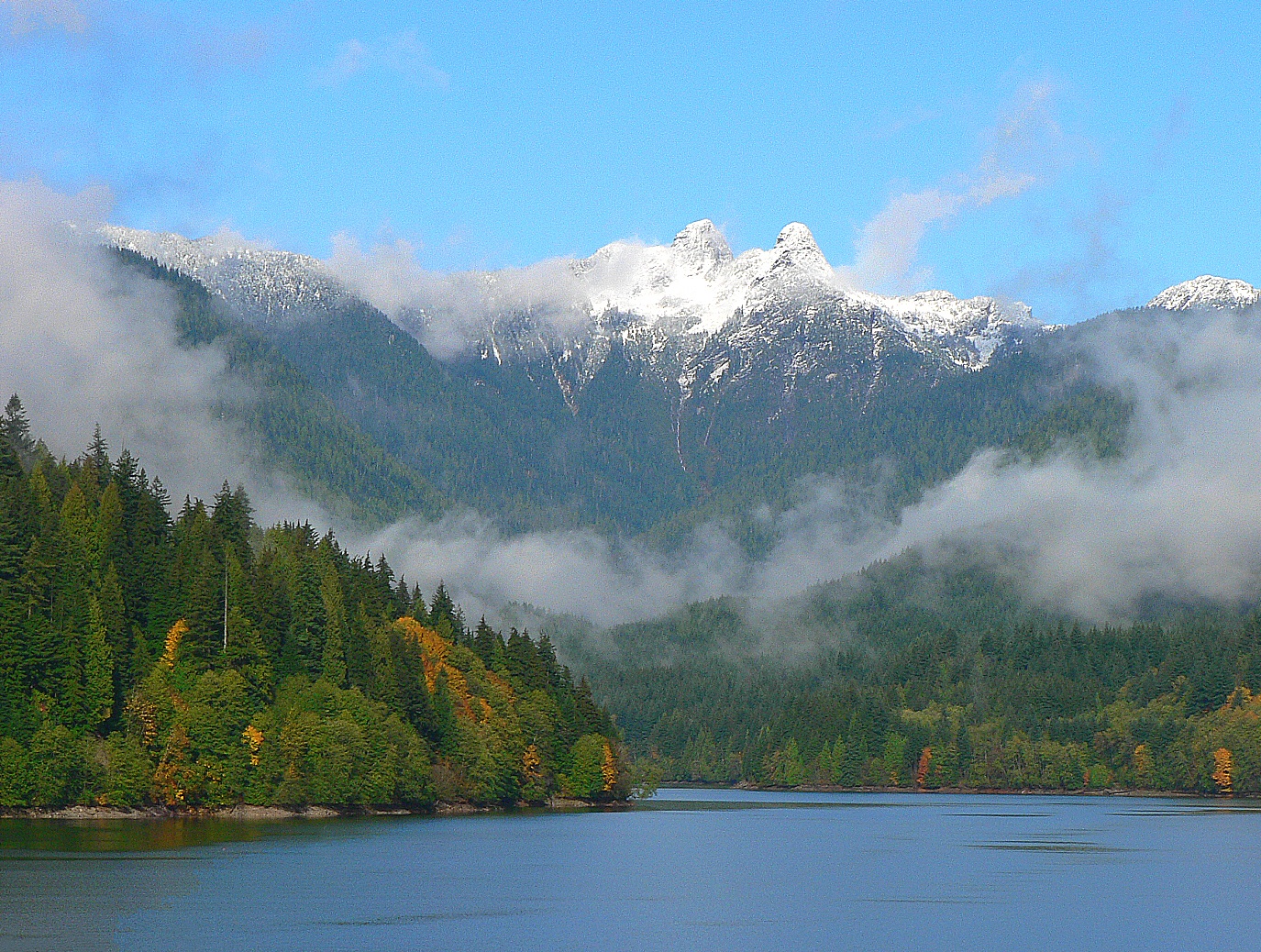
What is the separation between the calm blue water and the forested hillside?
5.90 m

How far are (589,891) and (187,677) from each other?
2777 inches

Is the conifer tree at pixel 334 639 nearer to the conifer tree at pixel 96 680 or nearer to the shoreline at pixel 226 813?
the shoreline at pixel 226 813

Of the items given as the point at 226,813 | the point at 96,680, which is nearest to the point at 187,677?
the point at 96,680

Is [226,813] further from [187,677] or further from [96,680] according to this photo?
[96,680]

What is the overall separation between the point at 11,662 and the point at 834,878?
260 ft

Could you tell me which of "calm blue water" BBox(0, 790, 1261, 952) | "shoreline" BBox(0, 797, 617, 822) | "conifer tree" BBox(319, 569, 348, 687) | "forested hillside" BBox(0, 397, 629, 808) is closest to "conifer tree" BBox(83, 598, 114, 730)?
"forested hillside" BBox(0, 397, 629, 808)

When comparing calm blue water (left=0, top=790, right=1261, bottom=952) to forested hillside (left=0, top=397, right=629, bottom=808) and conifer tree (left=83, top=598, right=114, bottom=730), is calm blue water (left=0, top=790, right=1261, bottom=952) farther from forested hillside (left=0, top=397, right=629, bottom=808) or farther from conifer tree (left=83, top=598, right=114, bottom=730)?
conifer tree (left=83, top=598, right=114, bottom=730)

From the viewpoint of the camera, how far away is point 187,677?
544ft

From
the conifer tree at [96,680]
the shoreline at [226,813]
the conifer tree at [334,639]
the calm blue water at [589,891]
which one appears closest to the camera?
the calm blue water at [589,891]

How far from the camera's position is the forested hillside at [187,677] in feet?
504

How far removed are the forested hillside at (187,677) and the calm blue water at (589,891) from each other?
5.90m

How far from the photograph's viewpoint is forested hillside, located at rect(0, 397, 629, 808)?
154m

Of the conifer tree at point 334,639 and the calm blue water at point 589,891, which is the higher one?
the conifer tree at point 334,639

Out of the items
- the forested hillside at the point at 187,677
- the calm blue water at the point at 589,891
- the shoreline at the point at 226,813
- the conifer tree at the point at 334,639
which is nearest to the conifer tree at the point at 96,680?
the forested hillside at the point at 187,677
